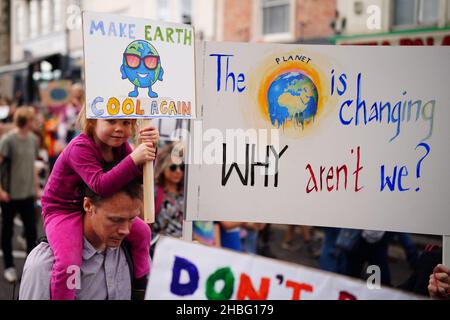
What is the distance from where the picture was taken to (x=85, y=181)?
193 centimetres

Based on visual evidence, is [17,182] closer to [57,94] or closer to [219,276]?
[57,94]

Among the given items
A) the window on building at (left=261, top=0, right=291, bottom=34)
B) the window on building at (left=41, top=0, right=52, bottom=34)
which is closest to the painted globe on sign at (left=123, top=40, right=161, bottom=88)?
the window on building at (left=261, top=0, right=291, bottom=34)

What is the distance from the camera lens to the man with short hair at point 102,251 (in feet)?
6.25

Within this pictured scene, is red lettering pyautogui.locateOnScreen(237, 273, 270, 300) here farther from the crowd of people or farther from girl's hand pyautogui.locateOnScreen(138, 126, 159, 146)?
girl's hand pyautogui.locateOnScreen(138, 126, 159, 146)

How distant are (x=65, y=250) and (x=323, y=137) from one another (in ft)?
3.69

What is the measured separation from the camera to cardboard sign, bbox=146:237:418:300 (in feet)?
5.38

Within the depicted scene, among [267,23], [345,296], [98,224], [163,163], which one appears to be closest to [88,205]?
[98,224]

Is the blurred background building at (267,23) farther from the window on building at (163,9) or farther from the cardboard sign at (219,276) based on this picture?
the cardboard sign at (219,276)

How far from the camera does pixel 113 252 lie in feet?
6.61

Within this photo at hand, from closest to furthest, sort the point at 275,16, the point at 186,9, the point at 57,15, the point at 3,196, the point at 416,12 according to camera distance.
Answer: the point at 3,196, the point at 416,12, the point at 275,16, the point at 186,9, the point at 57,15

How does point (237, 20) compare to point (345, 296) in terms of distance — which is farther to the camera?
point (237, 20)

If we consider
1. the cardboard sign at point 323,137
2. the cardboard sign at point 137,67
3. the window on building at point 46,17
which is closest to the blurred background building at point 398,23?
the cardboard sign at point 323,137

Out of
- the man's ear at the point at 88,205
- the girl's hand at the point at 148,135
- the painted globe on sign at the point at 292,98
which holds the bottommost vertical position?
the man's ear at the point at 88,205

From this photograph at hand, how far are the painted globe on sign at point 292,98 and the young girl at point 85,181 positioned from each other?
58 centimetres
